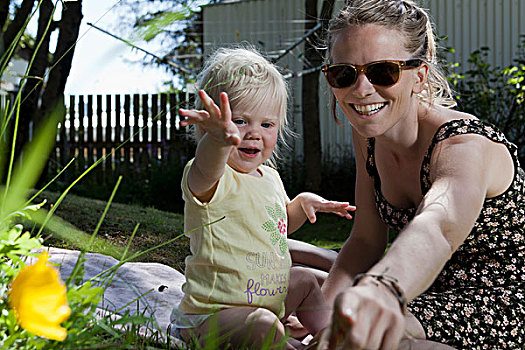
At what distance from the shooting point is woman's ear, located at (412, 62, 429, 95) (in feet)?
6.30

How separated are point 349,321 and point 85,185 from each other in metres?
8.20

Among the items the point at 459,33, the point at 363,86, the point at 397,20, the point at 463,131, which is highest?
the point at 459,33

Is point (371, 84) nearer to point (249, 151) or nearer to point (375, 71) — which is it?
point (375, 71)

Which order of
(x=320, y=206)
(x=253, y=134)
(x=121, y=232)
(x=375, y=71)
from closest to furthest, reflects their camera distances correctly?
(x=375, y=71)
(x=253, y=134)
(x=320, y=206)
(x=121, y=232)

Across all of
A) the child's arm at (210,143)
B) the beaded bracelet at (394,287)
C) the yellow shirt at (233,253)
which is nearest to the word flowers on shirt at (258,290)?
the yellow shirt at (233,253)

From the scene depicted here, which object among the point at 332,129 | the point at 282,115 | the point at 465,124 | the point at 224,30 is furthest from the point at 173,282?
the point at 224,30

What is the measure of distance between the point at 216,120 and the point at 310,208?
35.1 inches

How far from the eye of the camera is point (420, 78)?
1942mm

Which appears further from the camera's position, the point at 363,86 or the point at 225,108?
the point at 363,86

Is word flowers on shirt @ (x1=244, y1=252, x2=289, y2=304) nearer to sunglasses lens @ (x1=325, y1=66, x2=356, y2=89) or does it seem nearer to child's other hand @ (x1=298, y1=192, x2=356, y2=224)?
child's other hand @ (x1=298, y1=192, x2=356, y2=224)

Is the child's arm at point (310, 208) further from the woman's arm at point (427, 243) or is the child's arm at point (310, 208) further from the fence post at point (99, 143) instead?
the fence post at point (99, 143)

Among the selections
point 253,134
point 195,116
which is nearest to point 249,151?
point 253,134

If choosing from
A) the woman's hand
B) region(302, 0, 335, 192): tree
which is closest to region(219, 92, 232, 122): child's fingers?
the woman's hand

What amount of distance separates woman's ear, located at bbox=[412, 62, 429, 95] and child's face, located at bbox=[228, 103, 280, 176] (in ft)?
1.46
